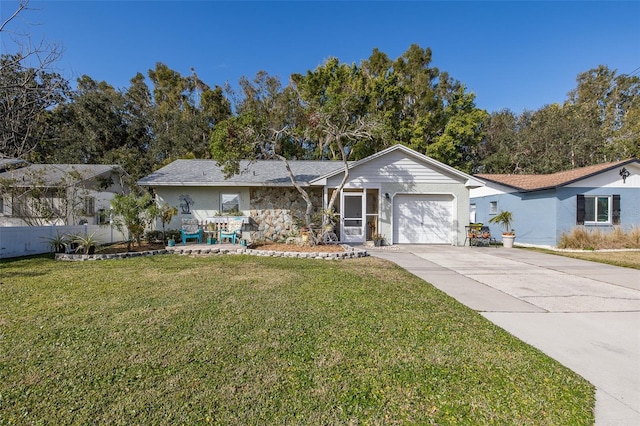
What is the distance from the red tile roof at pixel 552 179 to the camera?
12453 mm

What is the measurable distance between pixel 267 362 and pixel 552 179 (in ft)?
54.4

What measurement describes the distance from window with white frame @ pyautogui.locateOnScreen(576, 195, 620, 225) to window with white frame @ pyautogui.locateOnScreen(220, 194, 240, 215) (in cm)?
1541


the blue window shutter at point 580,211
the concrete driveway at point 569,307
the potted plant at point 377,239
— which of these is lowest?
the concrete driveway at point 569,307

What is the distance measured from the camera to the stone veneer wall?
12250 millimetres

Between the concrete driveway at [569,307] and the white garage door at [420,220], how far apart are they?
348 cm

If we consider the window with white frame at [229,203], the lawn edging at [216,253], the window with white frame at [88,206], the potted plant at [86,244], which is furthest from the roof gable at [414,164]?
the window with white frame at [88,206]

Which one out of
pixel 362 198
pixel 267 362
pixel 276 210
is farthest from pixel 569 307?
pixel 276 210

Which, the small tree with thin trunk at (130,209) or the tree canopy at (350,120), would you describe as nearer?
the small tree with thin trunk at (130,209)

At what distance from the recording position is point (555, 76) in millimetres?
15414

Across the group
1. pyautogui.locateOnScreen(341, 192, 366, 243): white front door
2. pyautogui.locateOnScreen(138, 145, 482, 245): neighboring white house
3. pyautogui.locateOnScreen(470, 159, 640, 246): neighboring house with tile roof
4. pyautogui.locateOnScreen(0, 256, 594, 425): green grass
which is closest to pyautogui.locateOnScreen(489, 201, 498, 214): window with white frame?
pyautogui.locateOnScreen(470, 159, 640, 246): neighboring house with tile roof

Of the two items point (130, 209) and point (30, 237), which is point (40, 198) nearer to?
point (30, 237)

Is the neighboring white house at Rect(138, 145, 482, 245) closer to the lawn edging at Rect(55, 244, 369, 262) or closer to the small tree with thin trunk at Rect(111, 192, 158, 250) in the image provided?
the small tree with thin trunk at Rect(111, 192, 158, 250)

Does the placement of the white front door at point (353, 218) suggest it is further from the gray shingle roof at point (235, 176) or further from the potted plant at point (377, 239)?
the gray shingle roof at point (235, 176)

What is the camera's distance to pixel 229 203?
12414 mm
